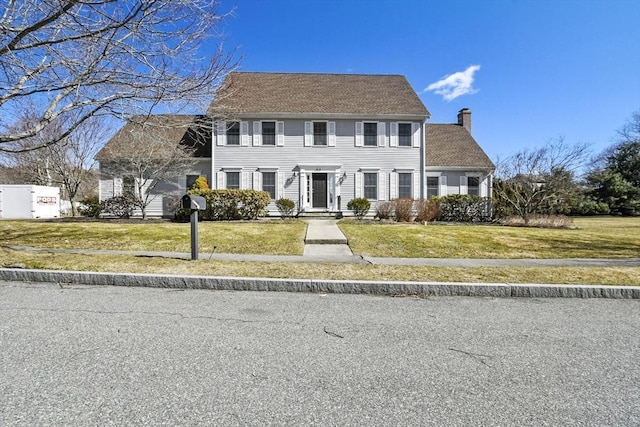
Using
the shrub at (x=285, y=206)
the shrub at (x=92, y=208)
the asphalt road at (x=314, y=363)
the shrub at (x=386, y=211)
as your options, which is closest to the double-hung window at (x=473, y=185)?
the shrub at (x=386, y=211)

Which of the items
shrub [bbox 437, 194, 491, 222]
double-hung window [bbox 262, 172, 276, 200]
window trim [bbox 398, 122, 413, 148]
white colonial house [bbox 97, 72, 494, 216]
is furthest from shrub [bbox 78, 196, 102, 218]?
shrub [bbox 437, 194, 491, 222]

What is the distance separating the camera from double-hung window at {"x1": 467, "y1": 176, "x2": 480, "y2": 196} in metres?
22.6

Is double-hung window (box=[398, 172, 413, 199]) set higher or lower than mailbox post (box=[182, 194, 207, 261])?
higher

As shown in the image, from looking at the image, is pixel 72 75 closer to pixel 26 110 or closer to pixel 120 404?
pixel 26 110

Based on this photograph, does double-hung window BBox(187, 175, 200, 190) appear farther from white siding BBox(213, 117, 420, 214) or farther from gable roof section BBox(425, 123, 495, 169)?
gable roof section BBox(425, 123, 495, 169)

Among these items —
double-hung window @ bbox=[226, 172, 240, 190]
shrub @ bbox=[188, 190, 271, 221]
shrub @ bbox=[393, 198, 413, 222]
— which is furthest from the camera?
double-hung window @ bbox=[226, 172, 240, 190]

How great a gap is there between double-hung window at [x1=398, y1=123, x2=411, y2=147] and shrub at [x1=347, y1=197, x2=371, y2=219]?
15.6 feet

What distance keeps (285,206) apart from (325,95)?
7943 millimetres

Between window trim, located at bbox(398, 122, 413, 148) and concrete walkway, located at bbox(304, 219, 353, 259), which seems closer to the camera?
concrete walkway, located at bbox(304, 219, 353, 259)

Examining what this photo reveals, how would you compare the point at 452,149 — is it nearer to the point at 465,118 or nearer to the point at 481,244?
the point at 465,118

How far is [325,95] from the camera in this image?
22094 mm

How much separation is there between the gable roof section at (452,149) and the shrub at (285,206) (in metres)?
9.37

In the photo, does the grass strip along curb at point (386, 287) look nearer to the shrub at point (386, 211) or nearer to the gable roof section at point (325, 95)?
the shrub at point (386, 211)

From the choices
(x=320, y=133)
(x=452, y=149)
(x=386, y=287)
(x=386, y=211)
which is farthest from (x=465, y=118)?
(x=386, y=287)
